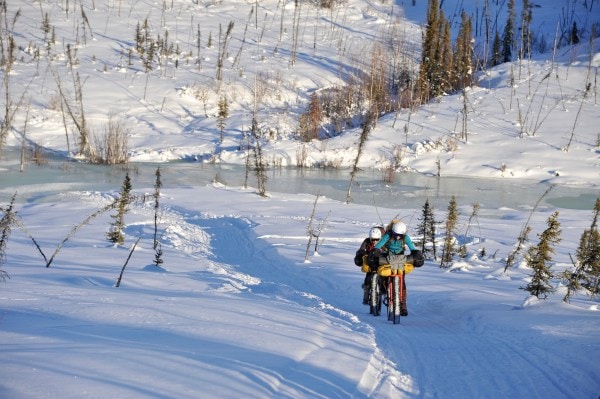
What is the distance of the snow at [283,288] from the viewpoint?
14.5 ft

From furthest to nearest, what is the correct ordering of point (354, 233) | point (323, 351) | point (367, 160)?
point (367, 160), point (354, 233), point (323, 351)

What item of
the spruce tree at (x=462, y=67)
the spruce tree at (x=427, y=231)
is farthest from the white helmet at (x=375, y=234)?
the spruce tree at (x=462, y=67)

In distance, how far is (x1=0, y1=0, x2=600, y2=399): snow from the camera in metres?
4.42

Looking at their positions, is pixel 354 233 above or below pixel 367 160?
below

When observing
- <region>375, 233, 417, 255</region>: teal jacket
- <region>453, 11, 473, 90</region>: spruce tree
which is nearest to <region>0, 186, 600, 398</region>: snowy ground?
<region>375, 233, 417, 255</region>: teal jacket

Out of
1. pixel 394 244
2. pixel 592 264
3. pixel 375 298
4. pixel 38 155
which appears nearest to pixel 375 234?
pixel 394 244

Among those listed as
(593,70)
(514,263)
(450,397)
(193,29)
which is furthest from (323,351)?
(193,29)

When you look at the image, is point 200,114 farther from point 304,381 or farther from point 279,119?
point 304,381

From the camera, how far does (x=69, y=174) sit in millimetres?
27406

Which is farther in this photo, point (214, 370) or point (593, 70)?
point (593, 70)

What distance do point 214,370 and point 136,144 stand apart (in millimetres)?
33583

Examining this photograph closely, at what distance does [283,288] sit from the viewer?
33.0 feet

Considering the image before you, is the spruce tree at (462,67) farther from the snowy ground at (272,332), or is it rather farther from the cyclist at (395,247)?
the cyclist at (395,247)

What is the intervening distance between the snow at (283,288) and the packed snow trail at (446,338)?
0.04m
